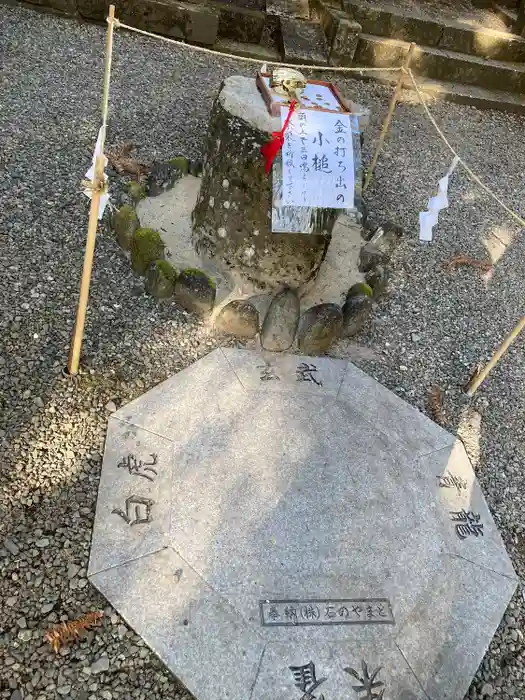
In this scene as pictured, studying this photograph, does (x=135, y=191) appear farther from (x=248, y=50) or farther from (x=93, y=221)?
(x=248, y=50)

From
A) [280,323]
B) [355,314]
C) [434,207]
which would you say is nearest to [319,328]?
[280,323]

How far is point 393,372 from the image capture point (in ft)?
14.3

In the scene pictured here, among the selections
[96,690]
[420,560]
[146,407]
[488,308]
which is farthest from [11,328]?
[488,308]

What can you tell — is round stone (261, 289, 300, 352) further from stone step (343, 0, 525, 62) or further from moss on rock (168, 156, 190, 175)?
stone step (343, 0, 525, 62)

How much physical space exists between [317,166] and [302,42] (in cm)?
579

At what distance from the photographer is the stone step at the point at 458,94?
8.31m

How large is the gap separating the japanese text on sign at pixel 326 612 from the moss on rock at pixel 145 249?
2741mm

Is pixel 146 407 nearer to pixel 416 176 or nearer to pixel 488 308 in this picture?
pixel 488 308

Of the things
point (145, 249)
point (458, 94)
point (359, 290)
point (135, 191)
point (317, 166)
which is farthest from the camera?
point (458, 94)

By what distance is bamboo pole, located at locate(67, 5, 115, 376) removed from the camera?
278 cm

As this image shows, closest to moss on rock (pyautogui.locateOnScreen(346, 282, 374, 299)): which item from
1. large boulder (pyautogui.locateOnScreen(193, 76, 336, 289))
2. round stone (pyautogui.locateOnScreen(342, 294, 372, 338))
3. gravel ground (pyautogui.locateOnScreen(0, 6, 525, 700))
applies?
round stone (pyautogui.locateOnScreen(342, 294, 372, 338))

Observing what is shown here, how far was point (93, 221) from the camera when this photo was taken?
9.88ft

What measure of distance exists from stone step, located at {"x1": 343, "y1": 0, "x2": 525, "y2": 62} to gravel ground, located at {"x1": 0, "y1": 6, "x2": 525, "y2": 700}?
4.76 ft

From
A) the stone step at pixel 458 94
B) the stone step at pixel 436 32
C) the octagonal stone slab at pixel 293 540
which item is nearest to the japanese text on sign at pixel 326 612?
the octagonal stone slab at pixel 293 540
